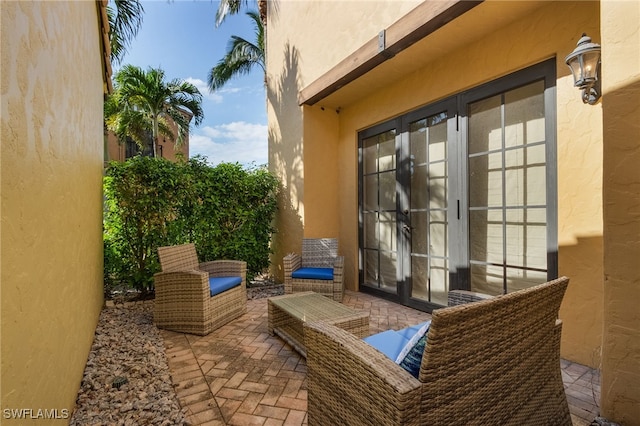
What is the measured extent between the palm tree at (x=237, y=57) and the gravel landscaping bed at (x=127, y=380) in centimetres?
871

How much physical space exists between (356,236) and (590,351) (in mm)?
3066

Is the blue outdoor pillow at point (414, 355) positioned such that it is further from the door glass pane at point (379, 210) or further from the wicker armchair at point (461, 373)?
the door glass pane at point (379, 210)

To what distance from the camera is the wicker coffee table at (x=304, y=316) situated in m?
2.36

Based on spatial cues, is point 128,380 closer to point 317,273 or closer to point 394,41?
point 317,273

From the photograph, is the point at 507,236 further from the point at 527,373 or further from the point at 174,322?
the point at 174,322

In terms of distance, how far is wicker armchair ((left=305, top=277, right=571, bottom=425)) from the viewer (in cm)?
104

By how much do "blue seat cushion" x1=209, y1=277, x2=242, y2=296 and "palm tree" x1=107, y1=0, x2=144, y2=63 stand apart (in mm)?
5605

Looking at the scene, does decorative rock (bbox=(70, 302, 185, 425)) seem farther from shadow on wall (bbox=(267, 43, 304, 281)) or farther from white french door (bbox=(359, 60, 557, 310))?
white french door (bbox=(359, 60, 557, 310))

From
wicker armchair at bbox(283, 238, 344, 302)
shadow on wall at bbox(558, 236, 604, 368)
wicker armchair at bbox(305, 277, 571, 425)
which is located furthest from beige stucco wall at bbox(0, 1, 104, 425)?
shadow on wall at bbox(558, 236, 604, 368)

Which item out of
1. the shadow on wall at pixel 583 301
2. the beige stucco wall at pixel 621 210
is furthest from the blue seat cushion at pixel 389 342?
the shadow on wall at pixel 583 301

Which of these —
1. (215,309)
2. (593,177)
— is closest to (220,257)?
(215,309)

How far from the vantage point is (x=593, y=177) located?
240 centimetres

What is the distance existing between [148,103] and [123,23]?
3.23m

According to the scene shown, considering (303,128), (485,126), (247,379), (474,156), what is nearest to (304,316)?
(247,379)
